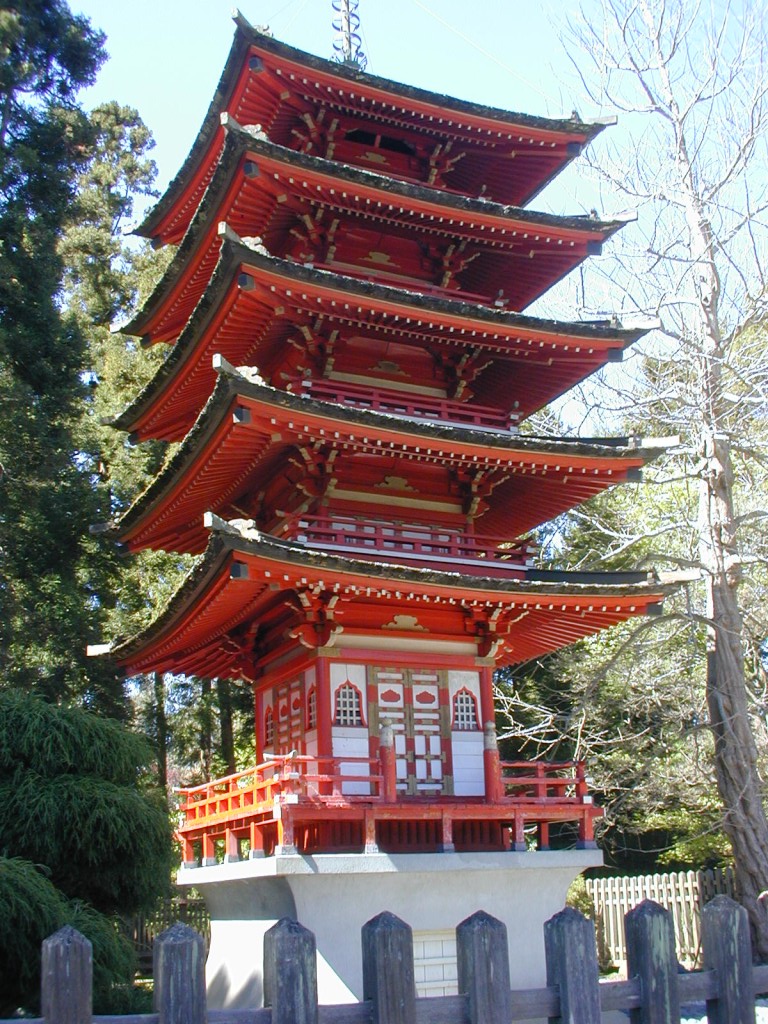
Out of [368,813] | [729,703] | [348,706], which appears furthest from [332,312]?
[729,703]

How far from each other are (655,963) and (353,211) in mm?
13870

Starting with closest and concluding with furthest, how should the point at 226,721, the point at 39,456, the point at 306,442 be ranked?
the point at 306,442 < the point at 39,456 < the point at 226,721

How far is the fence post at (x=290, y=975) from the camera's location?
3.79m

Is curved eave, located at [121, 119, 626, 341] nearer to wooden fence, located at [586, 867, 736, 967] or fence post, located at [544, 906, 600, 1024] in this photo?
wooden fence, located at [586, 867, 736, 967]

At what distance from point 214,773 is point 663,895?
14.5 metres

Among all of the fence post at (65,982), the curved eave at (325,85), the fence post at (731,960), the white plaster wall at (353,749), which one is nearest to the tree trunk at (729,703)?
the curved eave at (325,85)

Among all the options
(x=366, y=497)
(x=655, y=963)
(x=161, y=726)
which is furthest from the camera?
(x=161, y=726)

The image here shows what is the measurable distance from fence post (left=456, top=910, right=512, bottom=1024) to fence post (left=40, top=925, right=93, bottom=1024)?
1.41m

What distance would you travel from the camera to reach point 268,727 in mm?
16688

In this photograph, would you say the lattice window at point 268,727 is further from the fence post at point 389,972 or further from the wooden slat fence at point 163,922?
the fence post at point 389,972

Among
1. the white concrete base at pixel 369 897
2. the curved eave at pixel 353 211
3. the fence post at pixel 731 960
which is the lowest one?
the white concrete base at pixel 369 897

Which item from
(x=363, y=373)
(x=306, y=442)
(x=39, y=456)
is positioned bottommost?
(x=306, y=442)

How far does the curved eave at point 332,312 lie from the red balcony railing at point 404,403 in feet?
3.29

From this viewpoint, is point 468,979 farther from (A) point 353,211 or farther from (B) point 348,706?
(A) point 353,211
